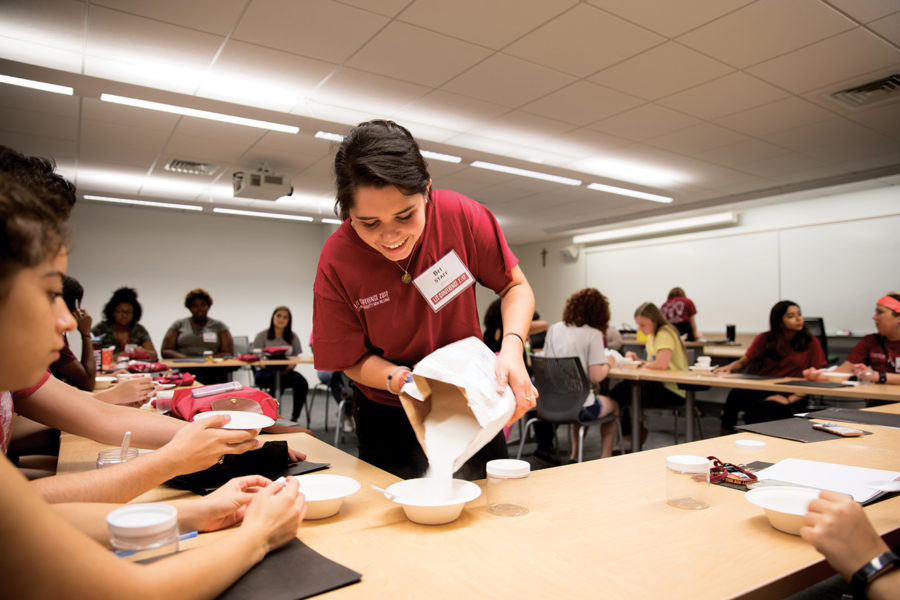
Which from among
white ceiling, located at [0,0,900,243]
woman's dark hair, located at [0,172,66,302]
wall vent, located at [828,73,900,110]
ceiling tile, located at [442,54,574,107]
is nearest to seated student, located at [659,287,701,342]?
white ceiling, located at [0,0,900,243]

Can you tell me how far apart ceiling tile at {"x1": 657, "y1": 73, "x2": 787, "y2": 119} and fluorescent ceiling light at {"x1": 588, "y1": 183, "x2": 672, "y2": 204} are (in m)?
2.02

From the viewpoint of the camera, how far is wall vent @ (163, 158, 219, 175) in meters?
5.79

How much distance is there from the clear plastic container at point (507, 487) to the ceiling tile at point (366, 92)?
134 inches

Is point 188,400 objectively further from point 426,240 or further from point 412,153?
point 412,153

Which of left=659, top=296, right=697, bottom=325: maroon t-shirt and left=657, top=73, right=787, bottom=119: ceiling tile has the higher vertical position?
left=657, top=73, right=787, bottom=119: ceiling tile

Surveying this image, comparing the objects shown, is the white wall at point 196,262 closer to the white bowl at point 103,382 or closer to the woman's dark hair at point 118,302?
the woman's dark hair at point 118,302

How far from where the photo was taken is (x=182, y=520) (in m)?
0.88

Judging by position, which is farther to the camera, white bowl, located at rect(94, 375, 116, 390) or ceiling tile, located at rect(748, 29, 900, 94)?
ceiling tile, located at rect(748, 29, 900, 94)

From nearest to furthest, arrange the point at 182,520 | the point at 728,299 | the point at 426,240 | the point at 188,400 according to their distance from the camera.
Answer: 1. the point at 182,520
2. the point at 426,240
3. the point at 188,400
4. the point at 728,299

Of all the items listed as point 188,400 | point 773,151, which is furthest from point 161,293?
point 773,151

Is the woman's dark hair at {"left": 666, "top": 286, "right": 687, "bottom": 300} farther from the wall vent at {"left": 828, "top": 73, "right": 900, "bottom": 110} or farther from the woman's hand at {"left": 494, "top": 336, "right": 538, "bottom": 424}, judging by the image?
the woman's hand at {"left": 494, "top": 336, "right": 538, "bottom": 424}

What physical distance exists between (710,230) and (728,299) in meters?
1.09

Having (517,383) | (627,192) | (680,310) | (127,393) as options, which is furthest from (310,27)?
(680,310)

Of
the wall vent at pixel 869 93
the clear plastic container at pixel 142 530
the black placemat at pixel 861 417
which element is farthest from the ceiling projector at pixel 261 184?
the clear plastic container at pixel 142 530
